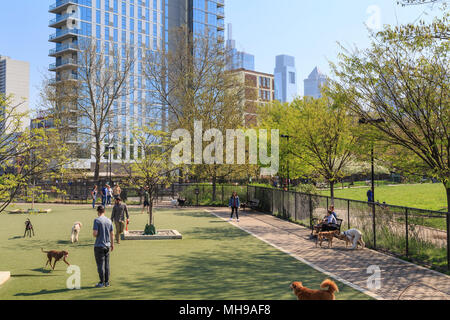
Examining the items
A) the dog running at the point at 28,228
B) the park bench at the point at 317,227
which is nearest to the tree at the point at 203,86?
the park bench at the point at 317,227

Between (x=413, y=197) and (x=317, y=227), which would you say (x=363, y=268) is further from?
(x=413, y=197)

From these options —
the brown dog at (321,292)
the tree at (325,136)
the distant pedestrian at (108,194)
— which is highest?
the tree at (325,136)

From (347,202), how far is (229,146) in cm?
1763

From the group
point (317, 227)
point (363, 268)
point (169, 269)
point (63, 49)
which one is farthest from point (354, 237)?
point (63, 49)

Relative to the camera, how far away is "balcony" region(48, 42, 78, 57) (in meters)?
74.6

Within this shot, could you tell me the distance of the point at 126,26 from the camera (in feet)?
287

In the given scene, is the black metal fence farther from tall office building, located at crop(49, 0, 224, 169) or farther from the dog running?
tall office building, located at crop(49, 0, 224, 169)

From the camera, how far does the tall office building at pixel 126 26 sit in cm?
7550

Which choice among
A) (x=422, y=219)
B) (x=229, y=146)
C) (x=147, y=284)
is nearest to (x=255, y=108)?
(x=229, y=146)

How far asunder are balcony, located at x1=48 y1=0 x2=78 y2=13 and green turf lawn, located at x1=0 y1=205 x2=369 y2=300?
69.3 metres

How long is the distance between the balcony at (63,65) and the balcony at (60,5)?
10053 mm

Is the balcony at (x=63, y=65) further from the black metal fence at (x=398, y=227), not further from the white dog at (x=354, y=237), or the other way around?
the white dog at (x=354, y=237)

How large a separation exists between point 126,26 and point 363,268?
3421 inches
